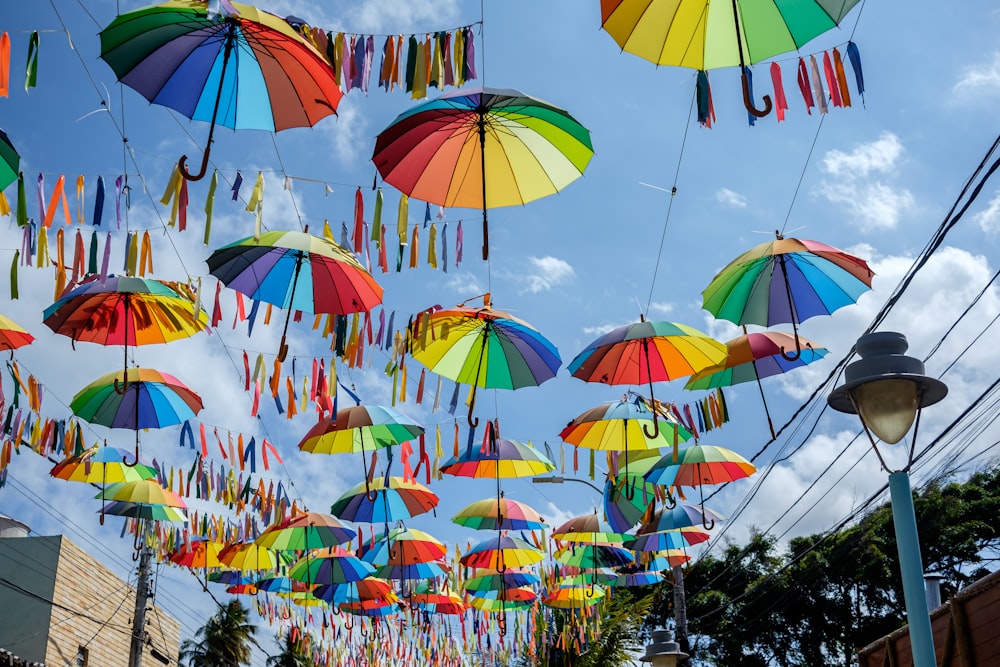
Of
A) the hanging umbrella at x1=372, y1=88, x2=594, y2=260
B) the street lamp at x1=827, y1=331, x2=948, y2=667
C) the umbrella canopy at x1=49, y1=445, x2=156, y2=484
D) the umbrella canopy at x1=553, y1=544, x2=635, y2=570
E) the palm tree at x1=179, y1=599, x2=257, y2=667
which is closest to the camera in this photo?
the street lamp at x1=827, y1=331, x2=948, y2=667

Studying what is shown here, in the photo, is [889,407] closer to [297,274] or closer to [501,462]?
[297,274]

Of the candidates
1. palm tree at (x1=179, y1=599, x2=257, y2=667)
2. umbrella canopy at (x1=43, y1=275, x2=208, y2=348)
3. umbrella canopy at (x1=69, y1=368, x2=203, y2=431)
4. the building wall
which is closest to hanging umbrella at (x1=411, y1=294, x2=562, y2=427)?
umbrella canopy at (x1=43, y1=275, x2=208, y2=348)

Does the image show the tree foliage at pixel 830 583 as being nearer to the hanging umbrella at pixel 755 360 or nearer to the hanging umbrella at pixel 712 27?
the hanging umbrella at pixel 755 360

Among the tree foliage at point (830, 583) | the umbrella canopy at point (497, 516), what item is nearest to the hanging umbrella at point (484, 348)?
the umbrella canopy at point (497, 516)

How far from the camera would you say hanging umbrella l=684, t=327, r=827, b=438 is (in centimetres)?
955

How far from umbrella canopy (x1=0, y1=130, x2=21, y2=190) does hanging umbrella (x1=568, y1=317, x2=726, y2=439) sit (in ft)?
17.1

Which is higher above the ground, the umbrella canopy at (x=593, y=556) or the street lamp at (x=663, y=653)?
the umbrella canopy at (x=593, y=556)

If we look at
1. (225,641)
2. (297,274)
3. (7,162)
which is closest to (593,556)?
(297,274)

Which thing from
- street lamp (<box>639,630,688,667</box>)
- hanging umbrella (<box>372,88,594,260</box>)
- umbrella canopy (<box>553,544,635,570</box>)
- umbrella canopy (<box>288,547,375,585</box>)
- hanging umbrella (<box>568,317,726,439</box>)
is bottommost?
street lamp (<box>639,630,688,667</box>)

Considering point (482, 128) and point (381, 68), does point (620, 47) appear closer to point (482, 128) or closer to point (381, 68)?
point (482, 128)

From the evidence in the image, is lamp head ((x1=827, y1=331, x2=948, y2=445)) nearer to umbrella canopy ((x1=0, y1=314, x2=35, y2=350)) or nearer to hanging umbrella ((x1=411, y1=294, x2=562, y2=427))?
hanging umbrella ((x1=411, y1=294, x2=562, y2=427))

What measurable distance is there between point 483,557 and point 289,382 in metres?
6.83

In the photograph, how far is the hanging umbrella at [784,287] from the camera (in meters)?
8.24

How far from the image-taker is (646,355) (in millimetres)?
9219
